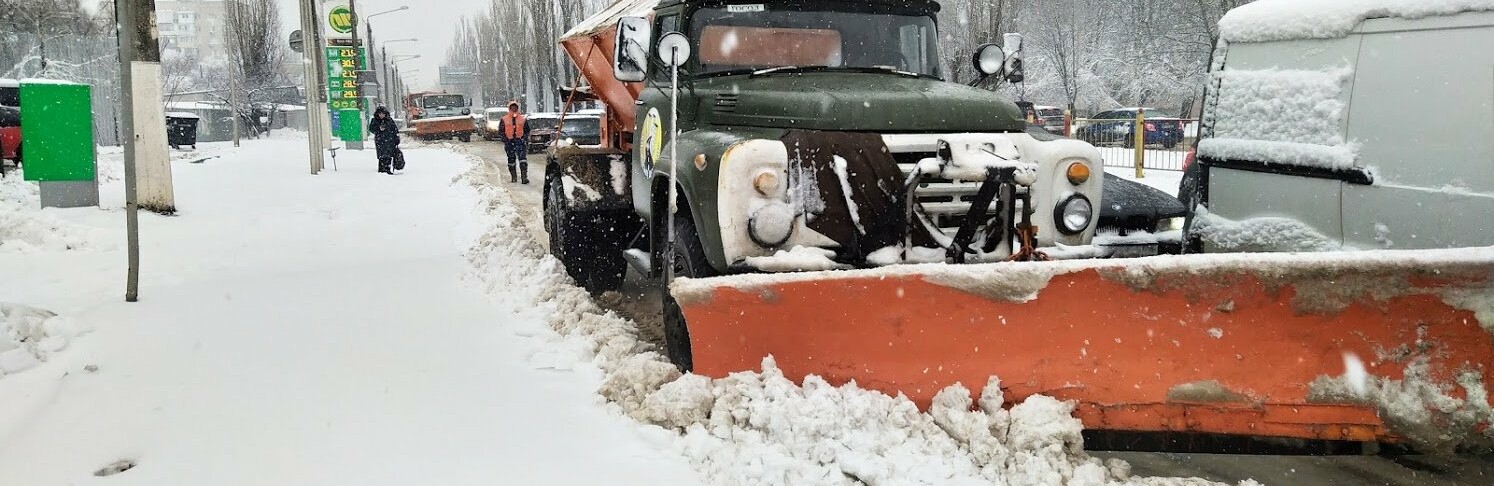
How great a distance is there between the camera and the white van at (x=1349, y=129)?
4293 millimetres

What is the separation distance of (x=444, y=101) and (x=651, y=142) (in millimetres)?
48048

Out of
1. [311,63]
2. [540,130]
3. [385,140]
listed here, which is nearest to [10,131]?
[311,63]

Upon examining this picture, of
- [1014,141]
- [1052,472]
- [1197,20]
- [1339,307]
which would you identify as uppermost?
[1197,20]

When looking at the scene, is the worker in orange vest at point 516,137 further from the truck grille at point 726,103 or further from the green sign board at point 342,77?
the truck grille at point 726,103

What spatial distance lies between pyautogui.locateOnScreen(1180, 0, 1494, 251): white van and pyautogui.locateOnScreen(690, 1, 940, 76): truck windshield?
68.6 inches

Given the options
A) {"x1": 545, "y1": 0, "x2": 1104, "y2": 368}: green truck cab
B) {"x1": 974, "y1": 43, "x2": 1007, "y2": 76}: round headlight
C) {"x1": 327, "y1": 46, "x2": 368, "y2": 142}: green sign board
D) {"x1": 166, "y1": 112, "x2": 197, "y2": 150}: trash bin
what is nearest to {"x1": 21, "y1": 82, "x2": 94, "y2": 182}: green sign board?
{"x1": 545, "y1": 0, "x2": 1104, "y2": 368}: green truck cab

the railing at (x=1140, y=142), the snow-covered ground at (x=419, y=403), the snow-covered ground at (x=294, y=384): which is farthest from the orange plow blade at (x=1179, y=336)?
the railing at (x=1140, y=142)

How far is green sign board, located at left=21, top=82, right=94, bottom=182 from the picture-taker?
34.2 feet

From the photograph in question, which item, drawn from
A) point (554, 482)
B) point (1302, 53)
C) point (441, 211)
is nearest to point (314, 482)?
point (554, 482)

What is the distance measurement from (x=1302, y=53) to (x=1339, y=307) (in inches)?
88.3

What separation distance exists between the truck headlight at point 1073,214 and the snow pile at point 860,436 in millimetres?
1228

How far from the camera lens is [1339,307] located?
3340 mm

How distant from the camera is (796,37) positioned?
5.31 metres

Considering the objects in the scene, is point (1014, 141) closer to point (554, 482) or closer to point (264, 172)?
point (554, 482)
